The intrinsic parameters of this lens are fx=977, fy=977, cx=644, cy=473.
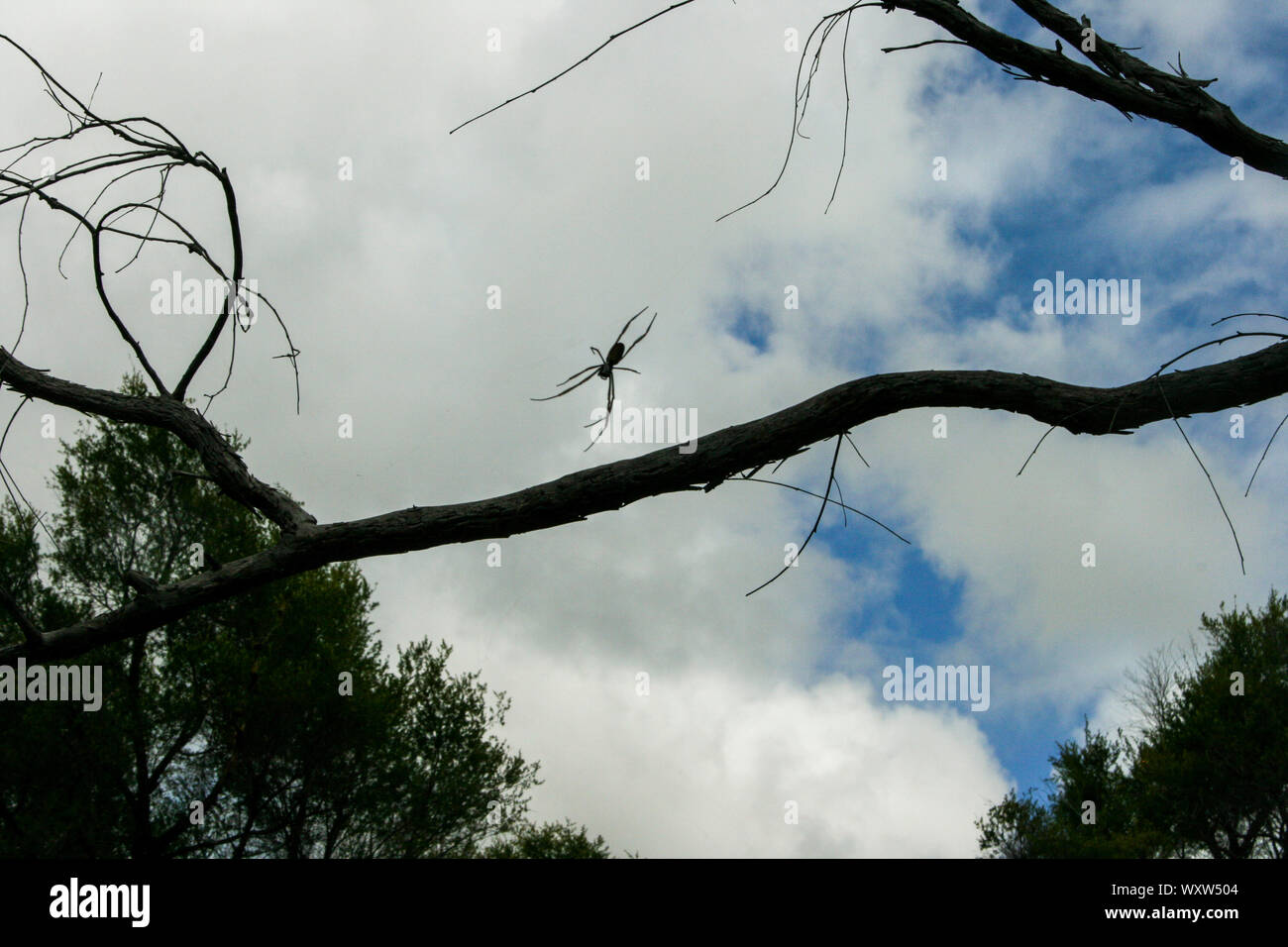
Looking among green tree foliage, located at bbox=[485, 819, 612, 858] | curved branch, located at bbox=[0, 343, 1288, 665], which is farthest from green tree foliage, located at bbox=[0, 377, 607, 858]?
curved branch, located at bbox=[0, 343, 1288, 665]

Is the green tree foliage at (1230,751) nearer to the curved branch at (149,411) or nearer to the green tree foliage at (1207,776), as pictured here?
the green tree foliage at (1207,776)

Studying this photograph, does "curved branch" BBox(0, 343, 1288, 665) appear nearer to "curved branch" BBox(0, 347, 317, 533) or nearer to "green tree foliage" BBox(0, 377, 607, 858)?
"curved branch" BBox(0, 347, 317, 533)

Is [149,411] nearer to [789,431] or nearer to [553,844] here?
[789,431]

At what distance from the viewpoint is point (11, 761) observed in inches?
671

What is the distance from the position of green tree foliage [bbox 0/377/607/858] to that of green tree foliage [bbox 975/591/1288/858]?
15.0 metres

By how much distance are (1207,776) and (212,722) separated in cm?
2217

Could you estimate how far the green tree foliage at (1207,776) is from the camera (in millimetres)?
22656

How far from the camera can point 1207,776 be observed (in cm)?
→ 2317

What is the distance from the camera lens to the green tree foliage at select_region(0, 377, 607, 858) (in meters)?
17.3

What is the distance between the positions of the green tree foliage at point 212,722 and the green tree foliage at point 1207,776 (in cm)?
1496

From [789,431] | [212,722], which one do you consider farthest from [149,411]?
[212,722]

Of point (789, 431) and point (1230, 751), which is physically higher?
point (789, 431)
